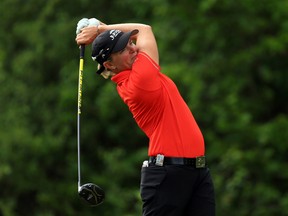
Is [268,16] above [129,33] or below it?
below

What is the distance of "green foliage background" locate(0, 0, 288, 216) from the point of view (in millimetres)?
14578

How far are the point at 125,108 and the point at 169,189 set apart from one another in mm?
11504

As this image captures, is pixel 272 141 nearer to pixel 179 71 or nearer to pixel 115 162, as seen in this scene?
pixel 179 71

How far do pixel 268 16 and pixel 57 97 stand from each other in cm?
478

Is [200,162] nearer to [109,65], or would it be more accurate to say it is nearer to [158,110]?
[158,110]

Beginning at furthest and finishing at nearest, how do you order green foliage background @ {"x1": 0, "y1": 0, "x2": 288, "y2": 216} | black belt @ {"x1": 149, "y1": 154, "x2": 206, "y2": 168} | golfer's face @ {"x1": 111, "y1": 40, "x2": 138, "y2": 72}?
green foliage background @ {"x1": 0, "y1": 0, "x2": 288, "y2": 216}, golfer's face @ {"x1": 111, "y1": 40, "x2": 138, "y2": 72}, black belt @ {"x1": 149, "y1": 154, "x2": 206, "y2": 168}

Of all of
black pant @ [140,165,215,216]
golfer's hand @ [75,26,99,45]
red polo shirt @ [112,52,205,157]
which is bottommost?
black pant @ [140,165,215,216]

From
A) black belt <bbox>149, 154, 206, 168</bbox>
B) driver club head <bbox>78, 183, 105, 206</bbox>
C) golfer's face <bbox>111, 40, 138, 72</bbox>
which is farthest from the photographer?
driver club head <bbox>78, 183, 105, 206</bbox>

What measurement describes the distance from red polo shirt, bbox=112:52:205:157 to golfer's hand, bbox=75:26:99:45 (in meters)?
0.41

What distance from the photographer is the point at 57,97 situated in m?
17.6

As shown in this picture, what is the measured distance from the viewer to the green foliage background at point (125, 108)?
1458cm

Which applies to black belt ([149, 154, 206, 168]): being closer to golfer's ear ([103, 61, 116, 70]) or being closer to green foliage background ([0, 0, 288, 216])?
golfer's ear ([103, 61, 116, 70])

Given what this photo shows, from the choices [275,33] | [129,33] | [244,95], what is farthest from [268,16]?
[129,33]

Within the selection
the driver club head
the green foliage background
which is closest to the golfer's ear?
the driver club head
